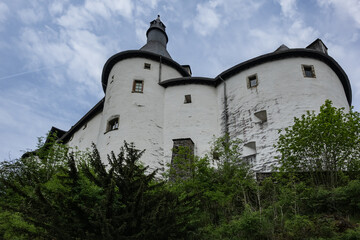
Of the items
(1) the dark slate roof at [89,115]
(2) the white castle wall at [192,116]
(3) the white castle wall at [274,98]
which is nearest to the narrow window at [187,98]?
(2) the white castle wall at [192,116]

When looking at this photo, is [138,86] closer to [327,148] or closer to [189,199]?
[327,148]

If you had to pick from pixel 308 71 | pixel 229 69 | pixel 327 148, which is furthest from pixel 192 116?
pixel 327 148

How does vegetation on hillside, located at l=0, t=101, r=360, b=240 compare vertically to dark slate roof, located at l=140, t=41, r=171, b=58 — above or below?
below

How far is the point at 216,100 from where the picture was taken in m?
19.3

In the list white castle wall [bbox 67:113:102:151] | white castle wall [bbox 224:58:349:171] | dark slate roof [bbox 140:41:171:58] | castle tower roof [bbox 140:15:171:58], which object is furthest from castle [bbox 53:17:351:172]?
castle tower roof [bbox 140:15:171:58]

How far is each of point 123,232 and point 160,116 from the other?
1312 cm

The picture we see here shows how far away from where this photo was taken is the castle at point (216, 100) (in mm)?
15672

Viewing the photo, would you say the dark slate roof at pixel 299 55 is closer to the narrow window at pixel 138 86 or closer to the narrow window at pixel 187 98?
the narrow window at pixel 187 98

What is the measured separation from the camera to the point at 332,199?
852 centimetres

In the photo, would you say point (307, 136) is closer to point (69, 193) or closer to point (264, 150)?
point (264, 150)

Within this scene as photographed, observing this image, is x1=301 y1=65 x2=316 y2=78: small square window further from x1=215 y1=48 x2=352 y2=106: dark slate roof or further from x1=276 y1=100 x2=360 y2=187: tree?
x1=276 y1=100 x2=360 y2=187: tree

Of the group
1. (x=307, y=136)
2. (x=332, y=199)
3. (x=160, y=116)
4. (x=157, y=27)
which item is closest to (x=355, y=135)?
(x=307, y=136)

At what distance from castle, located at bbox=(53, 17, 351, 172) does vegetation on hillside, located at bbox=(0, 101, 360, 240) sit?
3.85m

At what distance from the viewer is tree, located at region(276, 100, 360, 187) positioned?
1022 centimetres
